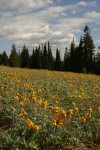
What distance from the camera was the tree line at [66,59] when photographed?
54.7m

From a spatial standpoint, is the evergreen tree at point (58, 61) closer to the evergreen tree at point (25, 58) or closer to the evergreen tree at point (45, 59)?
the evergreen tree at point (45, 59)

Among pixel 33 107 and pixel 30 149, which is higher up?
pixel 33 107

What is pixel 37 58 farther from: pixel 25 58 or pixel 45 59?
pixel 25 58

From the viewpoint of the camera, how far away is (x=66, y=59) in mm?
71812

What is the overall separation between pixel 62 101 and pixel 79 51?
46.8m

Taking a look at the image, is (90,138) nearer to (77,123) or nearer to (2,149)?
(77,123)

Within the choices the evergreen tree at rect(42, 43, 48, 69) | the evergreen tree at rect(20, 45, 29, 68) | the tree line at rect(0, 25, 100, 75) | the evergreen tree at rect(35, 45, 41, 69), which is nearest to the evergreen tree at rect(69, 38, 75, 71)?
the tree line at rect(0, 25, 100, 75)

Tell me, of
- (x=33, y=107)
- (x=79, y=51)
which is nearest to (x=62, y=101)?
(x=33, y=107)

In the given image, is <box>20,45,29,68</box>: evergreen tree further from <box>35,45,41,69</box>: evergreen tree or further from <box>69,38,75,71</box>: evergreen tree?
<box>69,38,75,71</box>: evergreen tree

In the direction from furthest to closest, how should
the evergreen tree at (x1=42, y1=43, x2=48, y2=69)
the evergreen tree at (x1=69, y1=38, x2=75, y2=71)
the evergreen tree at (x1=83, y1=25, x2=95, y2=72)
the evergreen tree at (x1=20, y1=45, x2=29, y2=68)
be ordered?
the evergreen tree at (x1=20, y1=45, x2=29, y2=68)
the evergreen tree at (x1=42, y1=43, x2=48, y2=69)
the evergreen tree at (x1=69, y1=38, x2=75, y2=71)
the evergreen tree at (x1=83, y1=25, x2=95, y2=72)

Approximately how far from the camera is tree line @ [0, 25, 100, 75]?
54.7 m

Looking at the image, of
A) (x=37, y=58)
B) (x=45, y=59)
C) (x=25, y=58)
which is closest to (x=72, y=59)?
(x=45, y=59)

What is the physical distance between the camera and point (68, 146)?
6219mm

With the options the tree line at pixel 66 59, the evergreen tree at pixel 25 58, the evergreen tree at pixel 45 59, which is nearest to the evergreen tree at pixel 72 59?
the tree line at pixel 66 59
